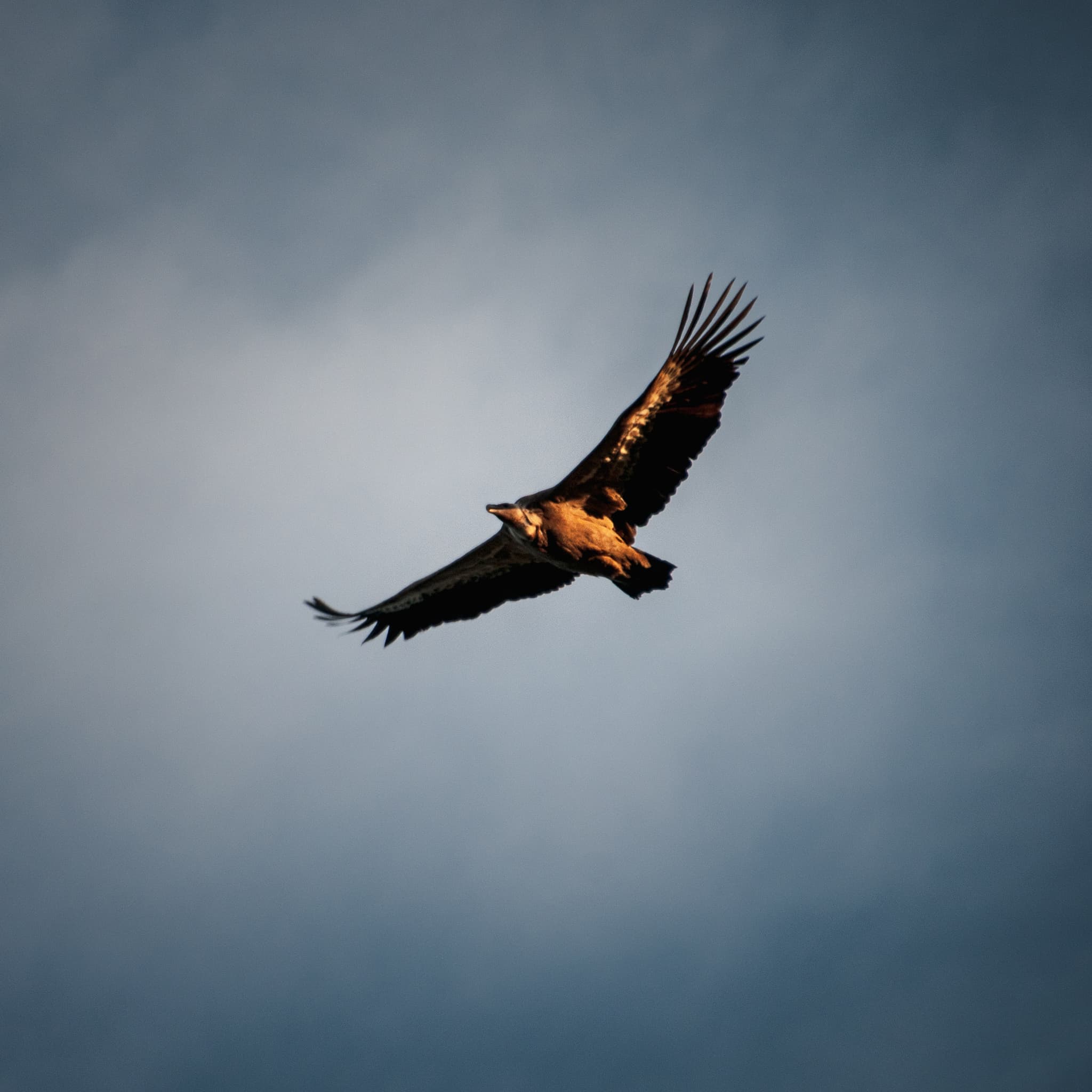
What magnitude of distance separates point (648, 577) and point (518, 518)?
6.04 ft

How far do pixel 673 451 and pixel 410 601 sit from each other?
467cm

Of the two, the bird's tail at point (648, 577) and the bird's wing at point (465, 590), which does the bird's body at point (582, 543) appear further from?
the bird's wing at point (465, 590)

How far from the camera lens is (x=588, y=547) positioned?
1415 centimetres

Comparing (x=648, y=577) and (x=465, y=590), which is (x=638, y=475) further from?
(x=465, y=590)

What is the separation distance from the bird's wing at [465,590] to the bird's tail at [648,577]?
4.69 ft

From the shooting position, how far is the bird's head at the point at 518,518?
1414 cm

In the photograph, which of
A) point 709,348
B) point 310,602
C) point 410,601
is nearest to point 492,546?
point 410,601

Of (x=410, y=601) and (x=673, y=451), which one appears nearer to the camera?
(x=673, y=451)

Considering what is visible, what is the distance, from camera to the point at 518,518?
1418cm

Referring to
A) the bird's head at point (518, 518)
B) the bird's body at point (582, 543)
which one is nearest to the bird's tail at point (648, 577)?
the bird's body at point (582, 543)

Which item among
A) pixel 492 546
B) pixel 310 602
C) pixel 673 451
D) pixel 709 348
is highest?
pixel 709 348

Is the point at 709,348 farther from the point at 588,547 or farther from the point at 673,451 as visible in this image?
the point at 588,547

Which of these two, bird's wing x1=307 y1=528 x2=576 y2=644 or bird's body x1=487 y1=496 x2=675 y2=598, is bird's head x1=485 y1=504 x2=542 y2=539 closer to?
bird's body x1=487 y1=496 x2=675 y2=598

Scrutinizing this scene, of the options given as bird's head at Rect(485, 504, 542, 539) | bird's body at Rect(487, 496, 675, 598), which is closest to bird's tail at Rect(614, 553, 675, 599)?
bird's body at Rect(487, 496, 675, 598)
